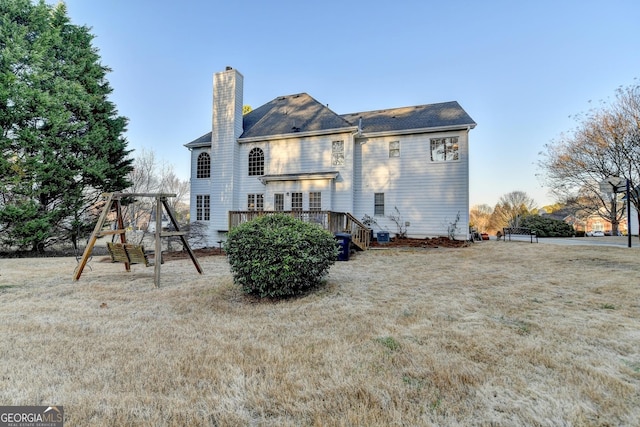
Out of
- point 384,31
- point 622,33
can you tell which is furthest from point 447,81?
point 622,33

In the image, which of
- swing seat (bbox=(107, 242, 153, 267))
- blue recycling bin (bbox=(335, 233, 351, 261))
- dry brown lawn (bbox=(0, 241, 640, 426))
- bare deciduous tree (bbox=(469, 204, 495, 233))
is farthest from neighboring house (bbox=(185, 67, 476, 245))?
bare deciduous tree (bbox=(469, 204, 495, 233))

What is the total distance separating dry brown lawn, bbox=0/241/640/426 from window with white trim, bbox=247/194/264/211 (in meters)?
11.0

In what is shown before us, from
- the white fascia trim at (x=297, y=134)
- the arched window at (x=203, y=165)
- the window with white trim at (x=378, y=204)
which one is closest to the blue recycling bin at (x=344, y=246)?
the window with white trim at (x=378, y=204)

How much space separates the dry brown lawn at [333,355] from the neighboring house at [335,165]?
9.69 metres

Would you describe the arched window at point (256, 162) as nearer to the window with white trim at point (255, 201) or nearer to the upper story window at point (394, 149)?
the window with white trim at point (255, 201)

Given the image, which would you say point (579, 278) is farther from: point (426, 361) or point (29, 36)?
point (29, 36)

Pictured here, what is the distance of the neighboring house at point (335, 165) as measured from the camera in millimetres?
15219

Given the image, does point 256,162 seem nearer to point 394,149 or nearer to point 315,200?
point 315,200

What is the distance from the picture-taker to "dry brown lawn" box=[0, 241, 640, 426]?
6.82ft

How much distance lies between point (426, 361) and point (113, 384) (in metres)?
2.67

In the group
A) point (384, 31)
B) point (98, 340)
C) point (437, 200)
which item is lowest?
point (98, 340)

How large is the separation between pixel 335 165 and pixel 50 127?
12.8 metres

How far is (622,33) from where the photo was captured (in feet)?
40.1

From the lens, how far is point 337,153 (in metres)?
15.9
